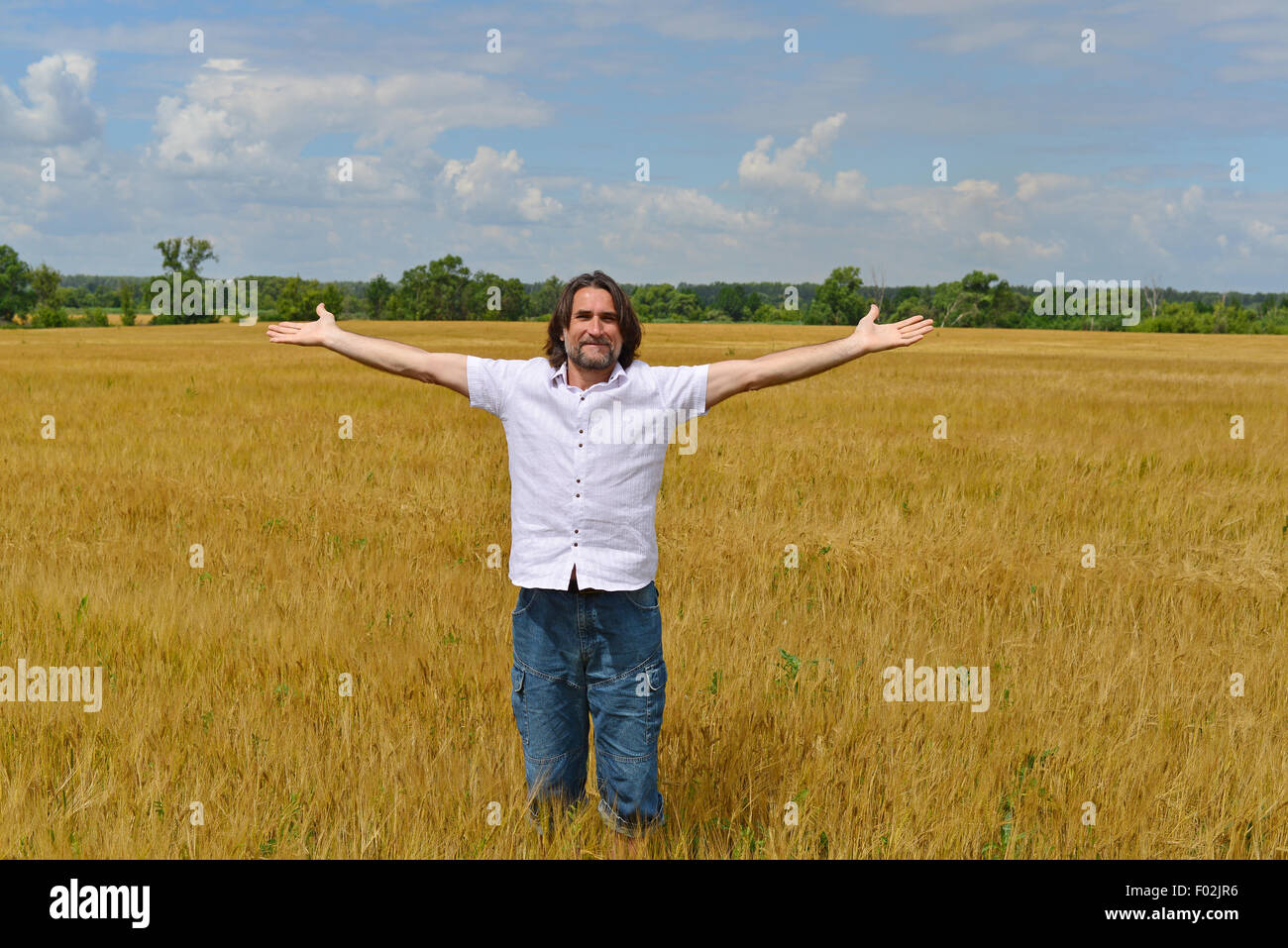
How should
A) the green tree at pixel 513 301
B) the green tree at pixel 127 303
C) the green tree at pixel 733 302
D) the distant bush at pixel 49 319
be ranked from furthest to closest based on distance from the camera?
the green tree at pixel 733 302, the green tree at pixel 127 303, the distant bush at pixel 49 319, the green tree at pixel 513 301

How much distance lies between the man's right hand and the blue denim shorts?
1390 millimetres

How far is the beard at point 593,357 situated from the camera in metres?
3.43

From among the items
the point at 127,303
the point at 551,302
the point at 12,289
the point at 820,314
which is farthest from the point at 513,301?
the point at 12,289

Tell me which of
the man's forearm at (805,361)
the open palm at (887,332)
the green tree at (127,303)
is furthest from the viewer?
the green tree at (127,303)

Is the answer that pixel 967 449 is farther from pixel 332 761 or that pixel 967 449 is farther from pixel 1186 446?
pixel 332 761

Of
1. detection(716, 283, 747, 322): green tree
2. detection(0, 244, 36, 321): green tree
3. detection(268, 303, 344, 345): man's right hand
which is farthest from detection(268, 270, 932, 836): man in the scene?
detection(0, 244, 36, 321): green tree

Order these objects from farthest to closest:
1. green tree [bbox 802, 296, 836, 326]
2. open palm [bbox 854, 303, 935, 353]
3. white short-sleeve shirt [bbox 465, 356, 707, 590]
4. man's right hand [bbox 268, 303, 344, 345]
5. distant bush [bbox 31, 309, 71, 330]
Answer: distant bush [bbox 31, 309, 71, 330], green tree [bbox 802, 296, 836, 326], man's right hand [bbox 268, 303, 344, 345], open palm [bbox 854, 303, 935, 353], white short-sleeve shirt [bbox 465, 356, 707, 590]

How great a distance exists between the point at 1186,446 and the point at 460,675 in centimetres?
1373

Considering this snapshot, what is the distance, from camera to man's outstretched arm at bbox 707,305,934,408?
3527mm

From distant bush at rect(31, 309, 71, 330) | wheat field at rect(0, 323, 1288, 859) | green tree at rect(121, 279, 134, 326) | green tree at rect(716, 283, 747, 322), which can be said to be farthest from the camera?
green tree at rect(716, 283, 747, 322)

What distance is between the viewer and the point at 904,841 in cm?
379

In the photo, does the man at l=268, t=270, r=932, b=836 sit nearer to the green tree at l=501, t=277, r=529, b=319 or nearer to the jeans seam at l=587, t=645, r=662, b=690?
the jeans seam at l=587, t=645, r=662, b=690

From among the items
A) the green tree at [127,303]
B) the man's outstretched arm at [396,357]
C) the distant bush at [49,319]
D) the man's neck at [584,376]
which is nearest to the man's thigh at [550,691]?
the man's neck at [584,376]

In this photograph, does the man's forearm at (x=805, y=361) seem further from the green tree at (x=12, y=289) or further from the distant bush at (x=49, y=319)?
the green tree at (x=12, y=289)
